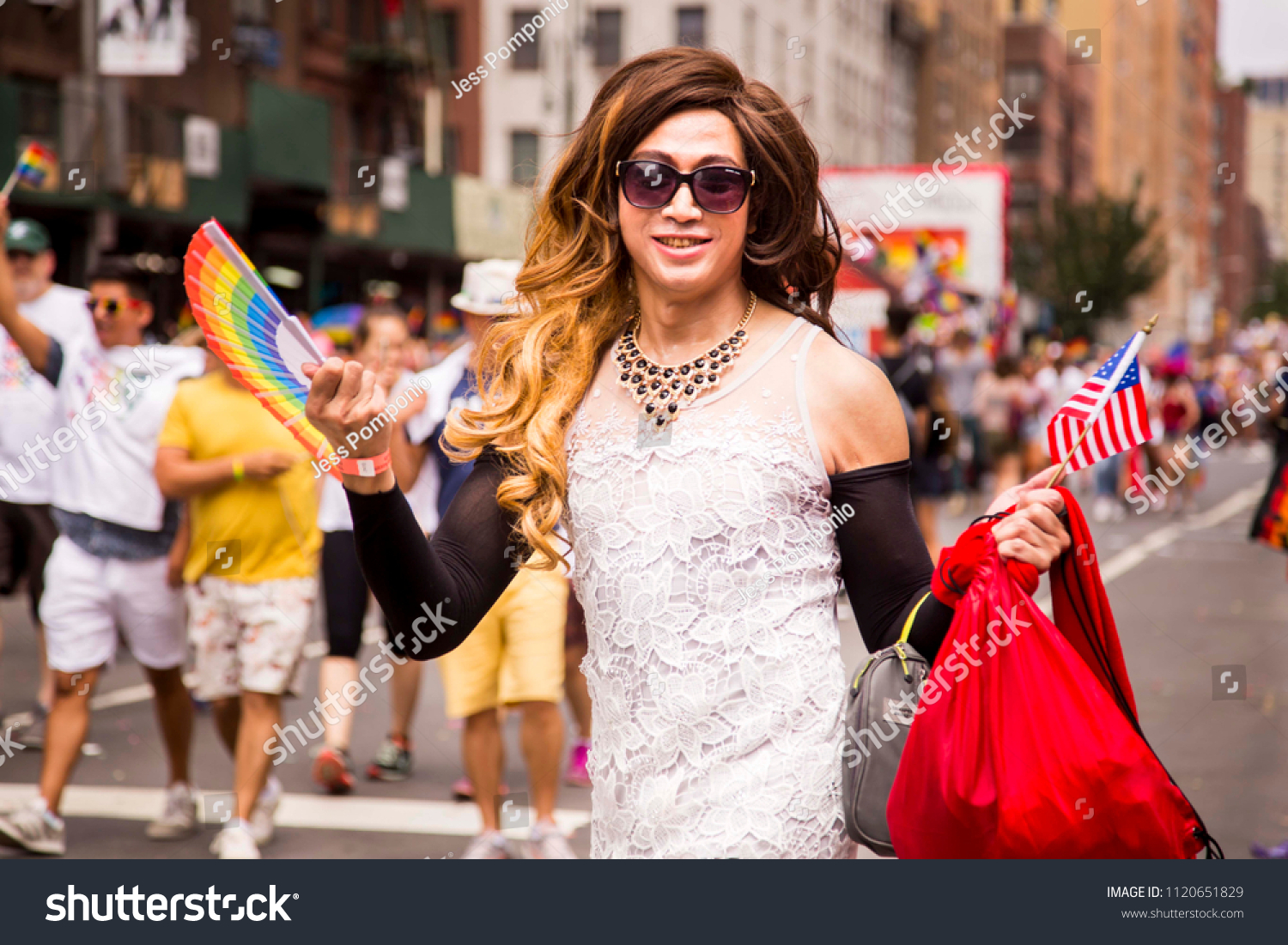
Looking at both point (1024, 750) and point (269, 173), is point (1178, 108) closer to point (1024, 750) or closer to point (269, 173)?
point (269, 173)

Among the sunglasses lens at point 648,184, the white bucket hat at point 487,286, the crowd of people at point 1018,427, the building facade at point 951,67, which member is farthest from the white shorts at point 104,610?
the building facade at point 951,67

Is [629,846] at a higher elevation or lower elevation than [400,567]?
lower

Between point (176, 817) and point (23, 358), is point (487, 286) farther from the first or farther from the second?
point (23, 358)

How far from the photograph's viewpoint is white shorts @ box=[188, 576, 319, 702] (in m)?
5.18

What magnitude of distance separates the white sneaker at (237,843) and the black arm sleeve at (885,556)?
325cm

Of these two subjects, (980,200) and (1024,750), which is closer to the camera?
(1024,750)

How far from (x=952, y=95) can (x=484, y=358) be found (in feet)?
170

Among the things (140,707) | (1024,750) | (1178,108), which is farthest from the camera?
(1178,108)

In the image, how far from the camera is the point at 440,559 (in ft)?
6.91

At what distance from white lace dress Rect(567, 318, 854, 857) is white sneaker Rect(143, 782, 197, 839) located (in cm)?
361

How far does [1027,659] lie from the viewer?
1.85m

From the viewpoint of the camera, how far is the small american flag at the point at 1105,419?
194 centimetres

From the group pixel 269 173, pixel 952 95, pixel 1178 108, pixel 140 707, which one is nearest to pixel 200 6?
pixel 269 173

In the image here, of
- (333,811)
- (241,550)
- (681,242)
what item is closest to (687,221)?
(681,242)
